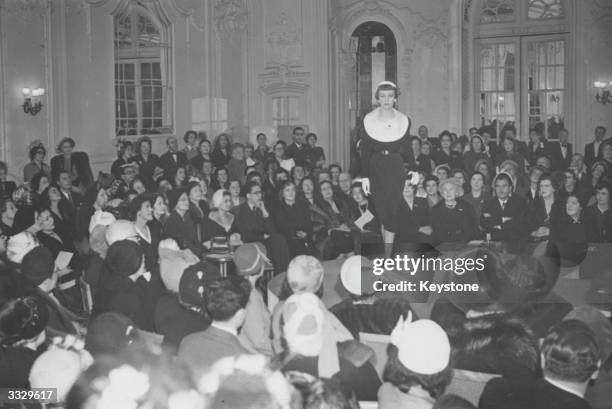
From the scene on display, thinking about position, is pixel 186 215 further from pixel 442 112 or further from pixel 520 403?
pixel 442 112

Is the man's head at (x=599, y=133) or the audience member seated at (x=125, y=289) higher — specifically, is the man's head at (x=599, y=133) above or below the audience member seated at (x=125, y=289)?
above

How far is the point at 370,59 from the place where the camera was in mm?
15109

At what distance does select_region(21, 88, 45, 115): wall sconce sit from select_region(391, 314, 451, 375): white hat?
32.6ft

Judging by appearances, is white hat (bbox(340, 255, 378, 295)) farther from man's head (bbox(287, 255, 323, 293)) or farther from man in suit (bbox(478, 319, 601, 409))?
man in suit (bbox(478, 319, 601, 409))

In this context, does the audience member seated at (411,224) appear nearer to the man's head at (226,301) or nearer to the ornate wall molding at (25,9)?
the man's head at (226,301)

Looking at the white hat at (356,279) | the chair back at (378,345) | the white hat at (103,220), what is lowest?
the chair back at (378,345)

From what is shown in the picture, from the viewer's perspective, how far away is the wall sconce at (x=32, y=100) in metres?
11.4

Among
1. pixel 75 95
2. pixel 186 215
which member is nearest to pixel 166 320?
pixel 186 215

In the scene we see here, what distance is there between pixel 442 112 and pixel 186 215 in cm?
839

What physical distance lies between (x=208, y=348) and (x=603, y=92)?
11.7m

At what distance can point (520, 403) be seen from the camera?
2404 mm

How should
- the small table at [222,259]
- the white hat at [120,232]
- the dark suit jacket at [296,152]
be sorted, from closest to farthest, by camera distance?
the white hat at [120,232]
the small table at [222,259]
the dark suit jacket at [296,152]

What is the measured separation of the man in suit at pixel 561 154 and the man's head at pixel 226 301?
9060 mm

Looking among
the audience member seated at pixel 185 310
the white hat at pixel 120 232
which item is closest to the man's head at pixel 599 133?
the white hat at pixel 120 232
